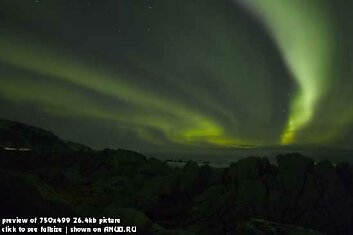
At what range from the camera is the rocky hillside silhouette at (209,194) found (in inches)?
1254

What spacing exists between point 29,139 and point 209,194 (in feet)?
250

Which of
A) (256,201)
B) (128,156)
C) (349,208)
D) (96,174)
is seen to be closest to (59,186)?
(96,174)

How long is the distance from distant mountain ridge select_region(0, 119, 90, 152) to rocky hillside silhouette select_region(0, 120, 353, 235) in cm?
3332

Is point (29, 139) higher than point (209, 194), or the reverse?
point (29, 139)

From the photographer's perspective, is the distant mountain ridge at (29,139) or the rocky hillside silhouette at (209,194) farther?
the distant mountain ridge at (29,139)

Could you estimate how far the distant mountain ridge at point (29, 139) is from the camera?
90394 millimetres

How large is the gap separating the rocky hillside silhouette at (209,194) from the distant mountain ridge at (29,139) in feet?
109

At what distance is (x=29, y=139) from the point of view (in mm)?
104750

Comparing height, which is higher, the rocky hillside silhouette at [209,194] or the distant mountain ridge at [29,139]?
the distant mountain ridge at [29,139]

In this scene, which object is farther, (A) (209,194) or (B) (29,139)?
(B) (29,139)

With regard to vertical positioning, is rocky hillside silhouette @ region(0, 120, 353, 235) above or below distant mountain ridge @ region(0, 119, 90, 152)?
below

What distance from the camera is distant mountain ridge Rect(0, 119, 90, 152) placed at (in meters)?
90.4

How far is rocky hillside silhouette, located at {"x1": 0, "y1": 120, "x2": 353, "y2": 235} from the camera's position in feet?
105

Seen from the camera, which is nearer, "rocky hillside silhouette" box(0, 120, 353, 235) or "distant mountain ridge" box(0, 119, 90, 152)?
"rocky hillside silhouette" box(0, 120, 353, 235)
